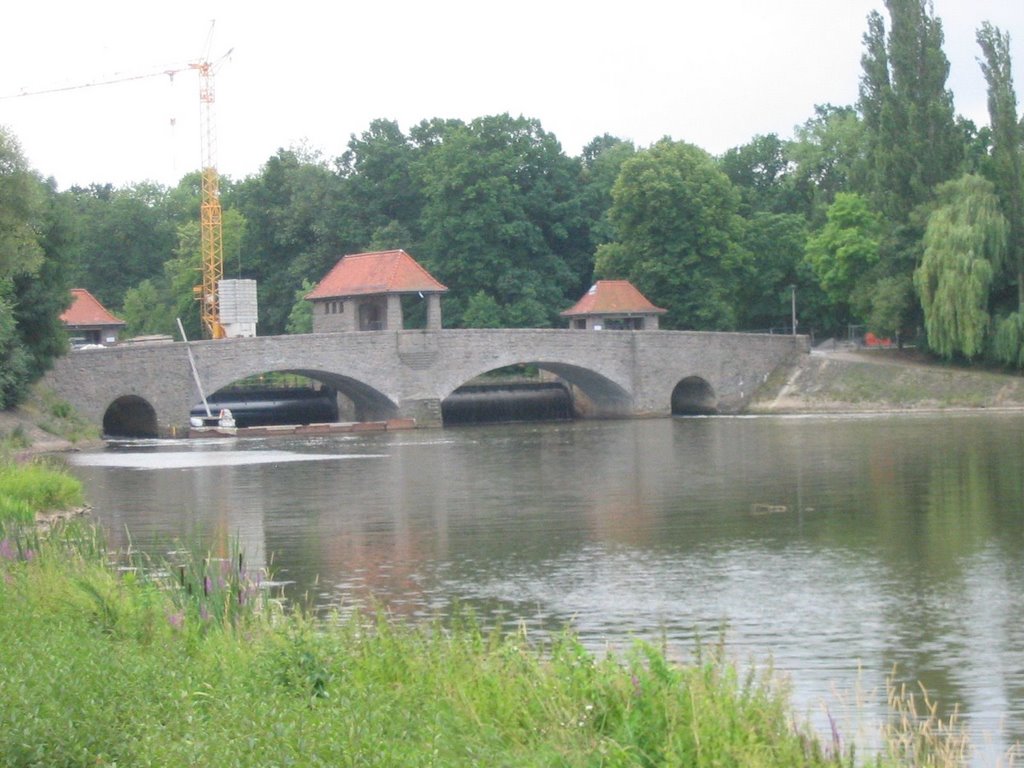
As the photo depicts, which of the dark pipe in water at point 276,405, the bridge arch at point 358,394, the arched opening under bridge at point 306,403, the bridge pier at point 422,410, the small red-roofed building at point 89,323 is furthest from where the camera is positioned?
the small red-roofed building at point 89,323

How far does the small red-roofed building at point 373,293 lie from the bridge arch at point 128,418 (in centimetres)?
1063

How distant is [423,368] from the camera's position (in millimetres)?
56281

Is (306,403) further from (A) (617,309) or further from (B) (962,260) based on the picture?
(B) (962,260)

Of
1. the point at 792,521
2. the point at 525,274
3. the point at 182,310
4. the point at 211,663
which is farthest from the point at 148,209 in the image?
the point at 211,663

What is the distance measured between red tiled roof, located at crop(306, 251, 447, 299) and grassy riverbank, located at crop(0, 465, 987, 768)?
Answer: 167 feet

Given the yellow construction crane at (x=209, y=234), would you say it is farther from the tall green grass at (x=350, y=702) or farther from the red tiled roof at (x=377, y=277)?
the tall green grass at (x=350, y=702)

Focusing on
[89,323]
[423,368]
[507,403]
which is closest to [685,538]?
[423,368]

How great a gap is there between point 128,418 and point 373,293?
11606 millimetres

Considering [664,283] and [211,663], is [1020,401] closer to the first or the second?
[664,283]

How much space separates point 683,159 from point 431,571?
156ft

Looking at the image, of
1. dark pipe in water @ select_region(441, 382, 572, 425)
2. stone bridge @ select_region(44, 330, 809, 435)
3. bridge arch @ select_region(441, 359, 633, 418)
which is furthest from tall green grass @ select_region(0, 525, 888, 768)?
dark pipe in water @ select_region(441, 382, 572, 425)

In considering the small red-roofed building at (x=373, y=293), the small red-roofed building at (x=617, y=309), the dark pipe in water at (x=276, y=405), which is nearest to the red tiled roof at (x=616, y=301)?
the small red-roofed building at (x=617, y=309)

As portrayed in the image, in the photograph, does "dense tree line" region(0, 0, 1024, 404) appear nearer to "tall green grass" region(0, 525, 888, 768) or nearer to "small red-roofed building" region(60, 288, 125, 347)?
"small red-roofed building" region(60, 288, 125, 347)

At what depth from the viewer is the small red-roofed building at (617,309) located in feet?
211
